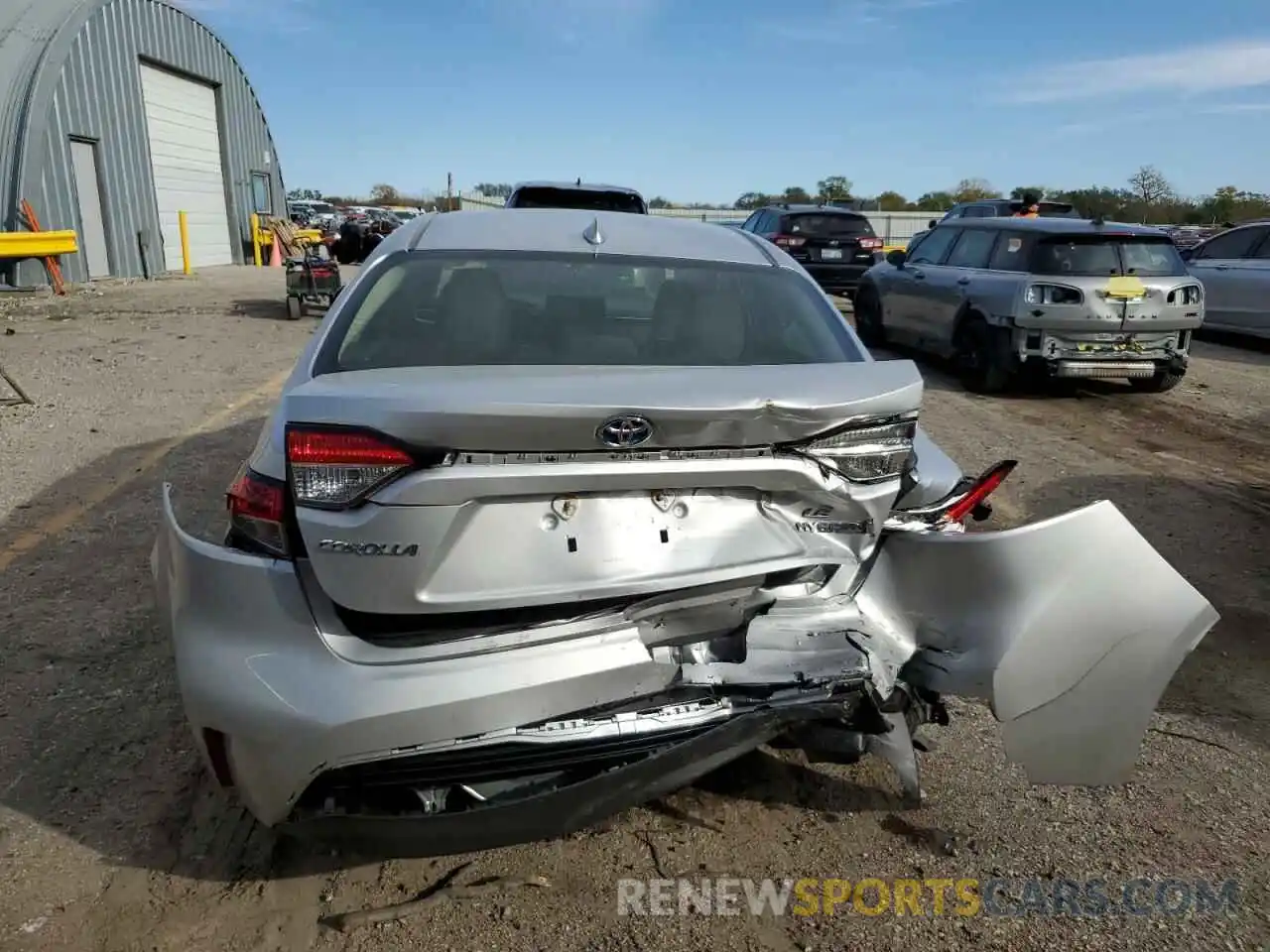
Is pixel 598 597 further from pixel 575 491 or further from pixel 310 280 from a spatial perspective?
pixel 310 280

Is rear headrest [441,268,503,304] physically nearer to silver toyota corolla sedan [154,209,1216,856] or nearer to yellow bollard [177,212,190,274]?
silver toyota corolla sedan [154,209,1216,856]

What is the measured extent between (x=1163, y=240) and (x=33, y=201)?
57.7 ft

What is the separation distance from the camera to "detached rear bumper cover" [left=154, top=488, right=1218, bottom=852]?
6.82 feet

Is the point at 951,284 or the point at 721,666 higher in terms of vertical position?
the point at 951,284

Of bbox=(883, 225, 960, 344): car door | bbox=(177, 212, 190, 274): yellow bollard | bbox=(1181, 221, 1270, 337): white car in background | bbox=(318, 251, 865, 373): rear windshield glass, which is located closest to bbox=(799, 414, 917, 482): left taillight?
bbox=(318, 251, 865, 373): rear windshield glass

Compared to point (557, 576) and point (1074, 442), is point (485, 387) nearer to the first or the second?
point (557, 576)

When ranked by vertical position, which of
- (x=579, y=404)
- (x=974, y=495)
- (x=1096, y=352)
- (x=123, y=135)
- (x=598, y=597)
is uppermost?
(x=123, y=135)

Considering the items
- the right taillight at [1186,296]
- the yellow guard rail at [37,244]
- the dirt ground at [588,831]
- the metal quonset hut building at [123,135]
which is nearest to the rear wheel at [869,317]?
the right taillight at [1186,296]

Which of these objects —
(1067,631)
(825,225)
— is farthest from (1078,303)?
(825,225)

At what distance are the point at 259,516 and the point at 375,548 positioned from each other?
14.5 inches

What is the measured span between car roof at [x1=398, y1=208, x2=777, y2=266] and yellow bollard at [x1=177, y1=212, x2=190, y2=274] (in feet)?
68.0

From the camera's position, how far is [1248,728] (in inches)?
130

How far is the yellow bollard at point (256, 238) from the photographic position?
2514 cm

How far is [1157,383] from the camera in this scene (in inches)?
374
